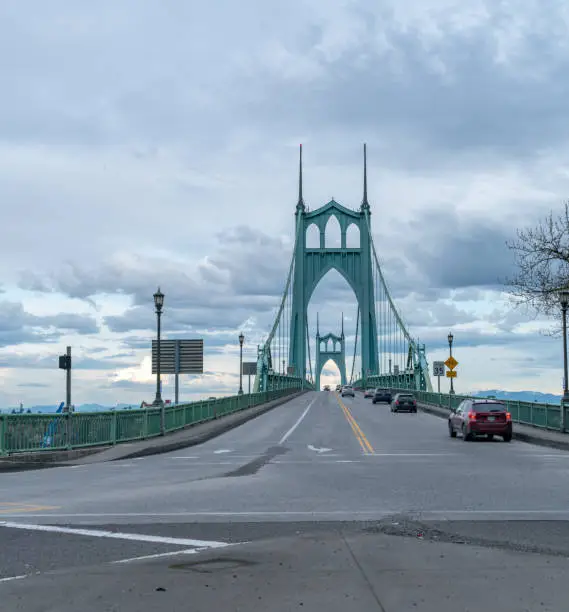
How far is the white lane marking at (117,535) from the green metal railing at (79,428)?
36.2ft

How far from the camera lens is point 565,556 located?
8.68 metres

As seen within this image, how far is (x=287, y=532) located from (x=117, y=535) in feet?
6.72

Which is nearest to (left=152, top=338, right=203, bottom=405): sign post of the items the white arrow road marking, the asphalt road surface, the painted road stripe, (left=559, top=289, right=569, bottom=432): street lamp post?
the white arrow road marking

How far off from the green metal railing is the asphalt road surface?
1800mm

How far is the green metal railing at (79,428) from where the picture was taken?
22500 millimetres

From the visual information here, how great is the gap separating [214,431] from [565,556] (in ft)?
90.5

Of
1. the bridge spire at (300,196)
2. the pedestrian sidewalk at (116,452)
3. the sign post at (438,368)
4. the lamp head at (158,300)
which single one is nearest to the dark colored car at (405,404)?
the sign post at (438,368)

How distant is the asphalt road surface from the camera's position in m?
6.94

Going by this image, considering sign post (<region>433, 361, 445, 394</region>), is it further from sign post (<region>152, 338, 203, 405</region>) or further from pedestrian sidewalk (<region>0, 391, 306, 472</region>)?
pedestrian sidewalk (<region>0, 391, 306, 472</region>)

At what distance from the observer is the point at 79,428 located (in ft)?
82.6

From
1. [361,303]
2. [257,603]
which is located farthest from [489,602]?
[361,303]

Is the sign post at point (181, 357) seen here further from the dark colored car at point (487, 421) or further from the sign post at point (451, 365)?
the sign post at point (451, 365)

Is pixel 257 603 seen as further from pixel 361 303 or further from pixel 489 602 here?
pixel 361 303

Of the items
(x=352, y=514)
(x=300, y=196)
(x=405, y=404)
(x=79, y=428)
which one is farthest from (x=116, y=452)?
(x=300, y=196)
